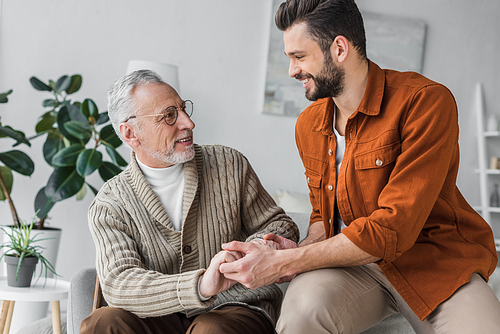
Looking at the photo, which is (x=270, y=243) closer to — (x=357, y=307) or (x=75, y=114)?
(x=357, y=307)

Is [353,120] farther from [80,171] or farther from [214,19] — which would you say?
[214,19]

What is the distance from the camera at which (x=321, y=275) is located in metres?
1.28

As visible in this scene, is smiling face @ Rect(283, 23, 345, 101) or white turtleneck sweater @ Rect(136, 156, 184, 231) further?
white turtleneck sweater @ Rect(136, 156, 184, 231)

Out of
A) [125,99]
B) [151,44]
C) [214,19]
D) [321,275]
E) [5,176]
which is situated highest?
[214,19]

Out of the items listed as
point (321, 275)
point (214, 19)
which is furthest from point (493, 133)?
point (321, 275)

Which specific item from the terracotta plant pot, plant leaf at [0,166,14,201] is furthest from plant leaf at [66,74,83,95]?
the terracotta plant pot

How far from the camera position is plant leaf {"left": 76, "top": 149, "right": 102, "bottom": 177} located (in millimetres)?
2414

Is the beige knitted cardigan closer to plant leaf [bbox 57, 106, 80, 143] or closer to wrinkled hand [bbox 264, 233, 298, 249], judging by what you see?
wrinkled hand [bbox 264, 233, 298, 249]

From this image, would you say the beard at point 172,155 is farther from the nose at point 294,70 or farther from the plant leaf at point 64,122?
the plant leaf at point 64,122

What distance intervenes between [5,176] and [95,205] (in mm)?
1322

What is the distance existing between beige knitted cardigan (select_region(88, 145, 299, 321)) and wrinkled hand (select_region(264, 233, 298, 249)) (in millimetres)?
75

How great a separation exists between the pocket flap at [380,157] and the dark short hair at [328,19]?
34cm

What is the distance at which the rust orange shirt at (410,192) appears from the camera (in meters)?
1.25

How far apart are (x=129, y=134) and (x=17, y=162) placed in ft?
4.03
